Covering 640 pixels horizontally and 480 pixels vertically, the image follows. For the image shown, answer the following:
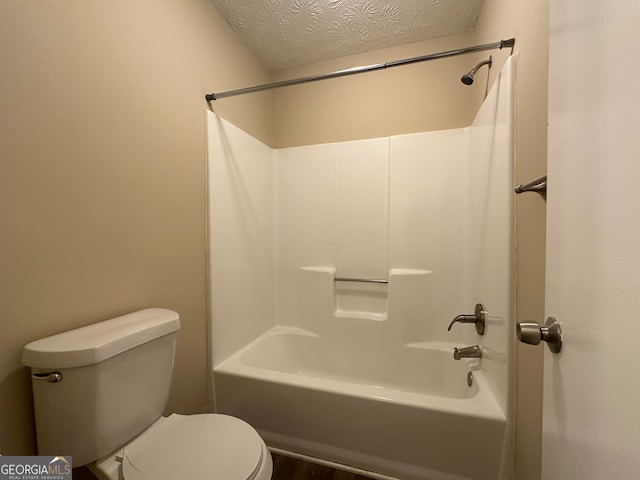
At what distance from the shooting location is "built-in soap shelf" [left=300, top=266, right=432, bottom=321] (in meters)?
1.81

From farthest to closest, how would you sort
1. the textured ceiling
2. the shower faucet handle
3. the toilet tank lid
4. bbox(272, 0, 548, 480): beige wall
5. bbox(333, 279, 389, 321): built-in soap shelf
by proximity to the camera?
bbox(333, 279, 389, 321): built-in soap shelf
the textured ceiling
the shower faucet handle
bbox(272, 0, 548, 480): beige wall
the toilet tank lid

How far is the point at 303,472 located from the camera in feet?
4.16

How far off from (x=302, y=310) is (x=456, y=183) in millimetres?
1462

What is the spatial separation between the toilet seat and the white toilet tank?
0.08m

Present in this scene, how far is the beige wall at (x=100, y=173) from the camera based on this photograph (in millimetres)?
736

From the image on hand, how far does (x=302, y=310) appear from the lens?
6.73 ft

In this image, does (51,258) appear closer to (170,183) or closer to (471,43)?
(170,183)

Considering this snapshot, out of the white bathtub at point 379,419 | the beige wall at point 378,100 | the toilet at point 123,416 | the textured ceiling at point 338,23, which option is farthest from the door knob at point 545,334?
the textured ceiling at point 338,23

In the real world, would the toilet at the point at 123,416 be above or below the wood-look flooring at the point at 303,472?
above

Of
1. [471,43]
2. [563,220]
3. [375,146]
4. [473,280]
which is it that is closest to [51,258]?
[563,220]

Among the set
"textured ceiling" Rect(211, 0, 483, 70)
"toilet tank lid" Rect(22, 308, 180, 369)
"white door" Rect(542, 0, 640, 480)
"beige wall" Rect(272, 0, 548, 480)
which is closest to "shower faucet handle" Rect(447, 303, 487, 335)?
"beige wall" Rect(272, 0, 548, 480)

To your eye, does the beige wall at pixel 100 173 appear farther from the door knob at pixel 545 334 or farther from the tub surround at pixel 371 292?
the door knob at pixel 545 334

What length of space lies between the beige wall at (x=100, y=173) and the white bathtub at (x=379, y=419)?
323mm

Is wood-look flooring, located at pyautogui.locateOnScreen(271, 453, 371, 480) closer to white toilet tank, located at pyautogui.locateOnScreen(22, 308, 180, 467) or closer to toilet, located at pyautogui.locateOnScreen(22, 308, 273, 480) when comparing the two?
toilet, located at pyautogui.locateOnScreen(22, 308, 273, 480)
